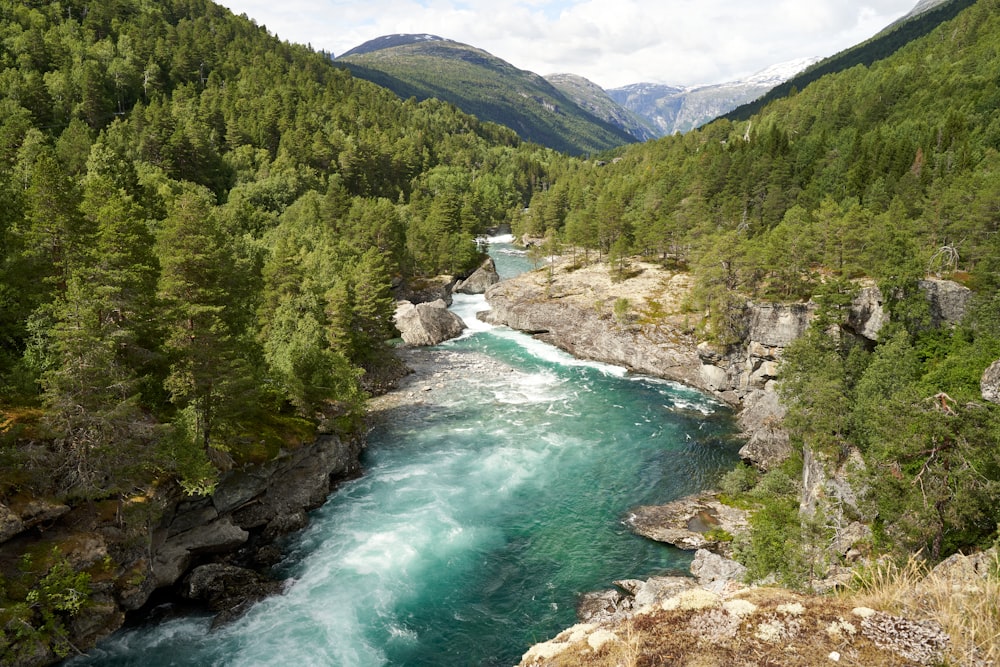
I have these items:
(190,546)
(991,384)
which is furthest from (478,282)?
(991,384)

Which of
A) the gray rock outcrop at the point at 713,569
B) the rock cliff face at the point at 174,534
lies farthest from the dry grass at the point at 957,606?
the rock cliff face at the point at 174,534

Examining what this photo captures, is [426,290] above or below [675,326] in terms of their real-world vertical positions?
above

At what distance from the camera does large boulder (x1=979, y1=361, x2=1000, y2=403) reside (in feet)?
110

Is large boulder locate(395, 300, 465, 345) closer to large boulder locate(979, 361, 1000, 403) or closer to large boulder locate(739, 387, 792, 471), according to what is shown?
large boulder locate(739, 387, 792, 471)

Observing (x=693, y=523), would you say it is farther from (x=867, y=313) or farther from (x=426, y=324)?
(x=426, y=324)

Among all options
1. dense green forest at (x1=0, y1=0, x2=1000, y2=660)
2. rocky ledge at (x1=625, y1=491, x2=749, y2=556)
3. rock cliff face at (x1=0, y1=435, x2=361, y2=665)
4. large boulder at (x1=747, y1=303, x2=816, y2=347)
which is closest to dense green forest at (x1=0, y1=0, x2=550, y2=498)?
dense green forest at (x1=0, y1=0, x2=1000, y2=660)

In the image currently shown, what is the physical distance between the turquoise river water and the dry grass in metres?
21.5

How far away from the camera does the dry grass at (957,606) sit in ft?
27.4

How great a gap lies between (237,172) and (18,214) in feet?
278

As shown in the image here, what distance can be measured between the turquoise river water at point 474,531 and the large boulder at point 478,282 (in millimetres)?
42884

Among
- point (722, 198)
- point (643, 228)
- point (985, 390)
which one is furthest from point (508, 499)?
point (722, 198)

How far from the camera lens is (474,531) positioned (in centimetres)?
3741

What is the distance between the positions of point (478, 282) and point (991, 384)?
8153 centimetres

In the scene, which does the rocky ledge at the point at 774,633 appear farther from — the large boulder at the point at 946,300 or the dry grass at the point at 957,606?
the large boulder at the point at 946,300
